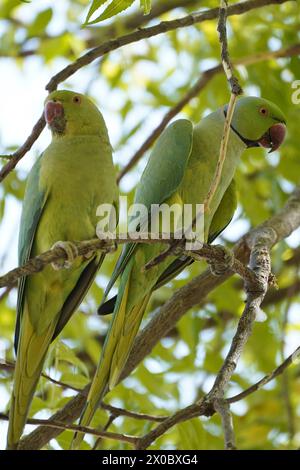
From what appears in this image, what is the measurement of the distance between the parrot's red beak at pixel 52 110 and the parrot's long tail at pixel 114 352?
0.86 meters

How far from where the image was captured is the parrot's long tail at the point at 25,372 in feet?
9.13

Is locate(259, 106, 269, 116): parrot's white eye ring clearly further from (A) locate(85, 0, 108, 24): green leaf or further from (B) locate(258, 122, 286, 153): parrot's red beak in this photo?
(A) locate(85, 0, 108, 24): green leaf

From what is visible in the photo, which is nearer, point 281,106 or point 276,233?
point 276,233

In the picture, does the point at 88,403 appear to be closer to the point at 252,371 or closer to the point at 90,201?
the point at 90,201

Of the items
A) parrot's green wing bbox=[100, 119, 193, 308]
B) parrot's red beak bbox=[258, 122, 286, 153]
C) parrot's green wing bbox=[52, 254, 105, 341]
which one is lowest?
parrot's green wing bbox=[52, 254, 105, 341]

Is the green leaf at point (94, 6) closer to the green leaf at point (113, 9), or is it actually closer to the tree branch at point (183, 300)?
the green leaf at point (113, 9)

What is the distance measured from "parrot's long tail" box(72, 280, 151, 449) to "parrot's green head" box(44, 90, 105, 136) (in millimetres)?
787

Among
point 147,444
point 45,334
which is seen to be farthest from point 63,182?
point 147,444

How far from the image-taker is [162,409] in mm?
3768

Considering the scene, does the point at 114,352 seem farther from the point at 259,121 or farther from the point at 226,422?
the point at 259,121

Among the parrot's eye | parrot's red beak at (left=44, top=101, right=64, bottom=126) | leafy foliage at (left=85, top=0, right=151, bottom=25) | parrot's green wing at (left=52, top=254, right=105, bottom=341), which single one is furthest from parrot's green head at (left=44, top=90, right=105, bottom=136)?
leafy foliage at (left=85, top=0, right=151, bottom=25)

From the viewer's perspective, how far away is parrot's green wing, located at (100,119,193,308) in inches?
134

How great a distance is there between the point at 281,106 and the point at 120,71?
1358 millimetres

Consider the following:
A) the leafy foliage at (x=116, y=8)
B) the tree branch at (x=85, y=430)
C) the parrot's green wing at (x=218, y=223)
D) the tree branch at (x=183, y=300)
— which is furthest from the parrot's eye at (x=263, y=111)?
the tree branch at (x=85, y=430)
